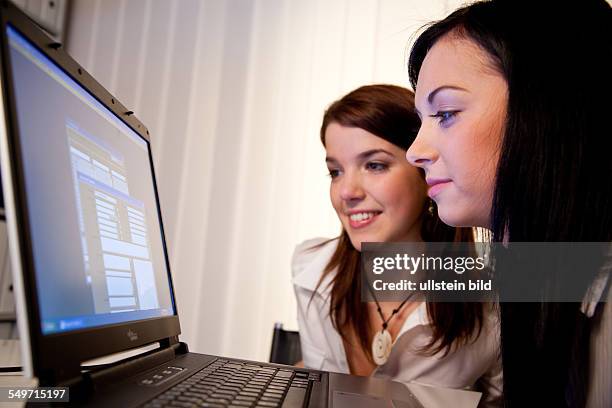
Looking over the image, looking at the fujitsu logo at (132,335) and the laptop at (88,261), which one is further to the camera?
the fujitsu logo at (132,335)

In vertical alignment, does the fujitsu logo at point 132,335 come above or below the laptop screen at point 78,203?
below

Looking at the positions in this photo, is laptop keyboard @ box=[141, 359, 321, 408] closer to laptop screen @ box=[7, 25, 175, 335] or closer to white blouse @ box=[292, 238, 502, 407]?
laptop screen @ box=[7, 25, 175, 335]

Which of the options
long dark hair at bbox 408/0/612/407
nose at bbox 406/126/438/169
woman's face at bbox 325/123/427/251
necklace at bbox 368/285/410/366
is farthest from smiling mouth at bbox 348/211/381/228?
long dark hair at bbox 408/0/612/407

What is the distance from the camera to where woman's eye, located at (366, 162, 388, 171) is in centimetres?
122

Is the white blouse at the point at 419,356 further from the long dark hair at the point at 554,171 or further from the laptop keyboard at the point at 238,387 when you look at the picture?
the laptop keyboard at the point at 238,387

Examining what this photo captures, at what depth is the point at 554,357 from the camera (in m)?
0.63

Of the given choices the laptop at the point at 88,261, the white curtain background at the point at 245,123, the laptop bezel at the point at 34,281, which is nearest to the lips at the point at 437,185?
the laptop at the point at 88,261

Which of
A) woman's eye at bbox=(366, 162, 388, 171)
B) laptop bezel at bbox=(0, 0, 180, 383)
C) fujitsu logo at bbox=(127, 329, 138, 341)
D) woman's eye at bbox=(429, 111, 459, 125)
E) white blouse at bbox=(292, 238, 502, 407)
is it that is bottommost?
white blouse at bbox=(292, 238, 502, 407)

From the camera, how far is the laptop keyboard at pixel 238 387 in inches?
15.3

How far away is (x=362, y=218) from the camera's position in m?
1.25

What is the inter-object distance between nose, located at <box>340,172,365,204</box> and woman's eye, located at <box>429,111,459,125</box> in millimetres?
477

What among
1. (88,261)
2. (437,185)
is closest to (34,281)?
(88,261)

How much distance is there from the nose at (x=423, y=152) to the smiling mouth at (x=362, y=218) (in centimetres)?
45

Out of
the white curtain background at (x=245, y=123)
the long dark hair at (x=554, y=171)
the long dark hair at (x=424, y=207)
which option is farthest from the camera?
the white curtain background at (x=245, y=123)
